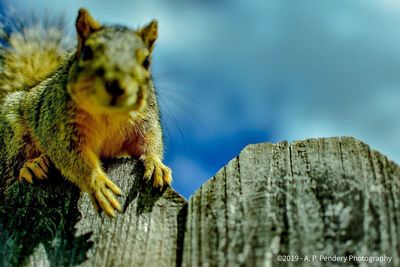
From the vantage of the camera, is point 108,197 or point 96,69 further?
point 96,69

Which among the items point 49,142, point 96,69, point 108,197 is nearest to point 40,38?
point 49,142

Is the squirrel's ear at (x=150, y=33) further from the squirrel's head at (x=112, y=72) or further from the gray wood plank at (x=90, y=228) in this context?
the gray wood plank at (x=90, y=228)

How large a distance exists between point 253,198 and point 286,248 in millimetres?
173

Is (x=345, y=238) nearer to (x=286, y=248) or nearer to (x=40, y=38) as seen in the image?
(x=286, y=248)

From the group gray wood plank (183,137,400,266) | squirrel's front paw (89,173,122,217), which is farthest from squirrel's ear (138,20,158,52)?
gray wood plank (183,137,400,266)

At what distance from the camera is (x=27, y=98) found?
2.83 meters

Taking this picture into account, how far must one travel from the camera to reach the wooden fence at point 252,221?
1.16 m

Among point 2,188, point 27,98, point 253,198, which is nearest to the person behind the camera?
point 253,198

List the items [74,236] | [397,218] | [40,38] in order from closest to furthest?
1. [397,218]
2. [74,236]
3. [40,38]

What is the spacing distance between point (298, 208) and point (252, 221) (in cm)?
12

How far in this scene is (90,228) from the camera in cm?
145

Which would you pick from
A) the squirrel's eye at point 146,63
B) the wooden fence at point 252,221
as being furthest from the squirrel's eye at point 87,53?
the wooden fence at point 252,221

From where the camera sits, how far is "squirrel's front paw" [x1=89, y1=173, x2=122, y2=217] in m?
1.47

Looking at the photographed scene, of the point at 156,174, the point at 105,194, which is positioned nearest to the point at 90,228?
the point at 105,194
